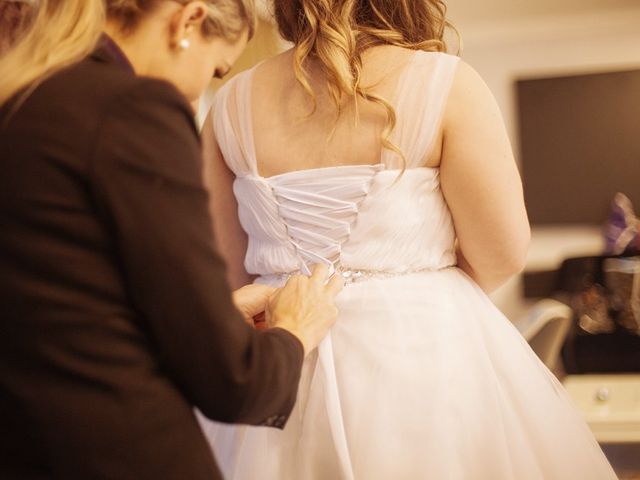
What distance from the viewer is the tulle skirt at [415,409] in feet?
4.17

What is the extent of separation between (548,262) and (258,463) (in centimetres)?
402

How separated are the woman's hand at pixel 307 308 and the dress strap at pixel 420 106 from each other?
0.75ft

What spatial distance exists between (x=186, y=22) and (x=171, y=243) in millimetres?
260

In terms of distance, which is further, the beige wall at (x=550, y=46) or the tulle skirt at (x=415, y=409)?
the beige wall at (x=550, y=46)

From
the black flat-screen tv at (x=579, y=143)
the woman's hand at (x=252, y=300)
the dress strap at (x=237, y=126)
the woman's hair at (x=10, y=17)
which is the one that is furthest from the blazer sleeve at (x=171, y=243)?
the black flat-screen tv at (x=579, y=143)

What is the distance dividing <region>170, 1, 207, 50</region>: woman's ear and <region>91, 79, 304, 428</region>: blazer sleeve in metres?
0.11

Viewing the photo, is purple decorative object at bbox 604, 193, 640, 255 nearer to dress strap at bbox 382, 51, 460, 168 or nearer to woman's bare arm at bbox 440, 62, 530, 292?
woman's bare arm at bbox 440, 62, 530, 292

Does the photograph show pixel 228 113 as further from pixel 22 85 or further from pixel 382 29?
pixel 22 85

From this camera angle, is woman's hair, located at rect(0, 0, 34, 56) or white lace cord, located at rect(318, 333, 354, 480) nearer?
woman's hair, located at rect(0, 0, 34, 56)

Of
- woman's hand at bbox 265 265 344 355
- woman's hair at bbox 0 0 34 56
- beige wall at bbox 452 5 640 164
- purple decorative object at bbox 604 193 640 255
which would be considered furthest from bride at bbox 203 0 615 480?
beige wall at bbox 452 5 640 164

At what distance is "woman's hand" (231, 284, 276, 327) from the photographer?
1.28 m

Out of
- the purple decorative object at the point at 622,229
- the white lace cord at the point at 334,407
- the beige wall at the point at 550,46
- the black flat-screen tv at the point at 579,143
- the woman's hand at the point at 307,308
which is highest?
the woman's hand at the point at 307,308

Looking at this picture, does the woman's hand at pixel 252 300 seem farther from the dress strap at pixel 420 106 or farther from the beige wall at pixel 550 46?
the beige wall at pixel 550 46

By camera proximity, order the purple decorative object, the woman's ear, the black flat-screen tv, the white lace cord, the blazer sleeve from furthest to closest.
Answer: the black flat-screen tv < the purple decorative object < the white lace cord < the woman's ear < the blazer sleeve
